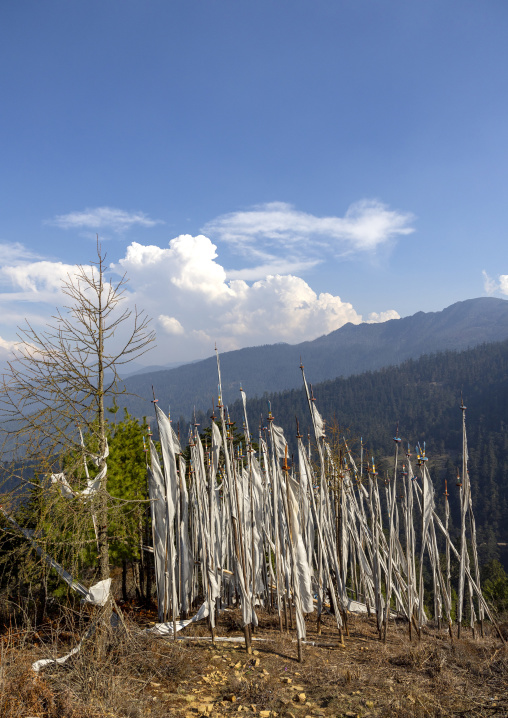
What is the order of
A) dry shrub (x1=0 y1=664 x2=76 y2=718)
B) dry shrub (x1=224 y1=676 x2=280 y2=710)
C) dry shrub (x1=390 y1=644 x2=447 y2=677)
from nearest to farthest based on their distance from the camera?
1. dry shrub (x1=0 y1=664 x2=76 y2=718)
2. dry shrub (x1=224 y1=676 x2=280 y2=710)
3. dry shrub (x1=390 y1=644 x2=447 y2=677)

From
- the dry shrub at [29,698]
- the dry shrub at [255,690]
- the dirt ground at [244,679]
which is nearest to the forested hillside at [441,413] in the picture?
the dirt ground at [244,679]

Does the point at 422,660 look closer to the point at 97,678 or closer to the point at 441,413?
the point at 97,678

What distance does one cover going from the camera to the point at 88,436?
25.4 feet

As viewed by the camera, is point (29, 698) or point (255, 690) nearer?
point (29, 698)

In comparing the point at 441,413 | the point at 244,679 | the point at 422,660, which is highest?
the point at 244,679

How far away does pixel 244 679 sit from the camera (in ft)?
20.6

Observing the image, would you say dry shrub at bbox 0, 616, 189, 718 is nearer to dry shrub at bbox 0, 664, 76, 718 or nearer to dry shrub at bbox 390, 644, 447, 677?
dry shrub at bbox 0, 664, 76, 718

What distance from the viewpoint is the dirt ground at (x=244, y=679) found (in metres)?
5.00

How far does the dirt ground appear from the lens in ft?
16.4

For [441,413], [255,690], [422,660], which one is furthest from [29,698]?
[441,413]

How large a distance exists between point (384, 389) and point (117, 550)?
16344 centimetres

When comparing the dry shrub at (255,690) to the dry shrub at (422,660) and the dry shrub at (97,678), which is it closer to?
the dry shrub at (97,678)

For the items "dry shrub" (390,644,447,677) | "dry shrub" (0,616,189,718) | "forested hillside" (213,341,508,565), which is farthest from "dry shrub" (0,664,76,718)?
"forested hillside" (213,341,508,565)

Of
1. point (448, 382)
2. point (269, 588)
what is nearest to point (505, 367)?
point (448, 382)
